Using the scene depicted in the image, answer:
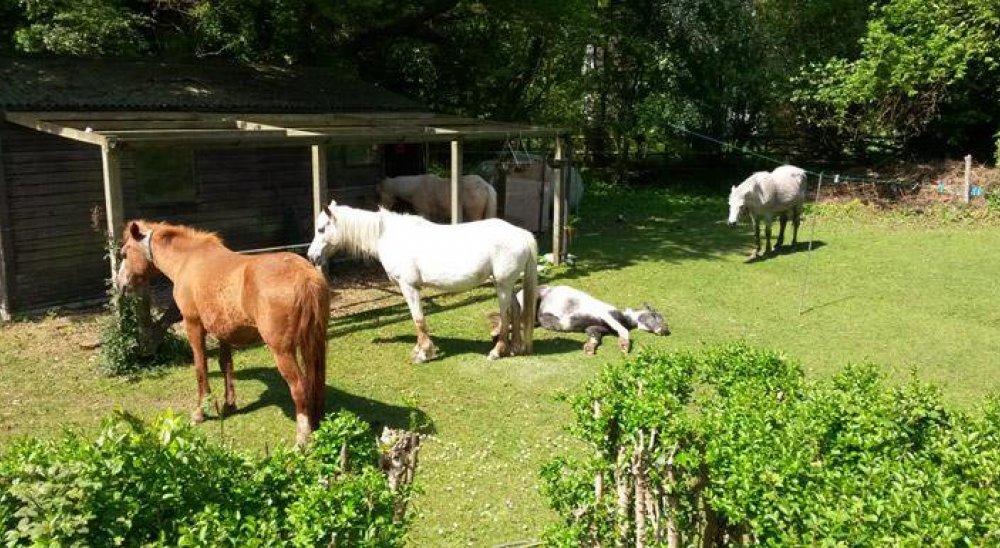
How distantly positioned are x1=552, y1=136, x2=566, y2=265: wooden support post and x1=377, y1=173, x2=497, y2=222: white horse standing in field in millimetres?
1765

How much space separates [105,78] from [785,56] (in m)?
21.9

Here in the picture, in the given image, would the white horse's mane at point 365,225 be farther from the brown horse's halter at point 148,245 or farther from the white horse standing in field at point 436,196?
the white horse standing in field at point 436,196

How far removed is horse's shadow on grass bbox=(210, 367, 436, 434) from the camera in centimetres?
758

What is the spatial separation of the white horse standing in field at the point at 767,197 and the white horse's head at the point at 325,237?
9.36 metres

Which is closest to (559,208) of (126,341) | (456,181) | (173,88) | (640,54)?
(456,181)

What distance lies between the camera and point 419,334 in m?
9.55

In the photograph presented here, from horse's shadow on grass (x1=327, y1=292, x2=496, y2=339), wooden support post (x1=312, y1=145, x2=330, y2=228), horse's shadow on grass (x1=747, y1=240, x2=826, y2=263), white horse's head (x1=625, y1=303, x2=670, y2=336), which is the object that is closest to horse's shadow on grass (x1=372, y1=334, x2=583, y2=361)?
horse's shadow on grass (x1=327, y1=292, x2=496, y2=339)

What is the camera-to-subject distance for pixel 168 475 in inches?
140

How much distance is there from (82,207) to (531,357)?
7753 mm

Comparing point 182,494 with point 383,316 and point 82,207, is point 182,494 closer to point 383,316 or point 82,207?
point 383,316

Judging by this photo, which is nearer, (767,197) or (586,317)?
(586,317)

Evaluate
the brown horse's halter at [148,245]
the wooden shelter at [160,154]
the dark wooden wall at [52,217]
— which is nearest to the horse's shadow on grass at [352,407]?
the brown horse's halter at [148,245]

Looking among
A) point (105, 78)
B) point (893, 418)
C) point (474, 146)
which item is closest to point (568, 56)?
point (474, 146)

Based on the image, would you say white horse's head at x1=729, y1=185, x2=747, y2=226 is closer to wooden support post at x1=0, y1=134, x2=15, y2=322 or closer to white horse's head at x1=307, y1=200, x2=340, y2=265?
white horse's head at x1=307, y1=200, x2=340, y2=265
